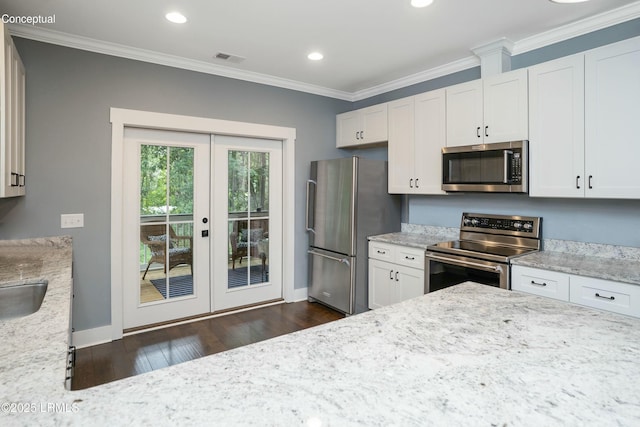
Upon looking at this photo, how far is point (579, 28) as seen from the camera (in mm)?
2670

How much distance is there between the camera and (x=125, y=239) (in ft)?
10.9

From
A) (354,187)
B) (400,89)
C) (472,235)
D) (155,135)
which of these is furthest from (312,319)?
(400,89)

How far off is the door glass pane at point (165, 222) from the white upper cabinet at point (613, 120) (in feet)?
10.9

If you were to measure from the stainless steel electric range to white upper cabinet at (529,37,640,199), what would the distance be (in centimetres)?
46

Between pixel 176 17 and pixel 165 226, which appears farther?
pixel 165 226

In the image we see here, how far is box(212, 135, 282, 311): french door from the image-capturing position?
384 centimetres

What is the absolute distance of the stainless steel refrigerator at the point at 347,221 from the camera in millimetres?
3707

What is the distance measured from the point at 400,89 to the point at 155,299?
3.37 meters

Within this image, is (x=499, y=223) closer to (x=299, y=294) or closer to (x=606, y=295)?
(x=606, y=295)

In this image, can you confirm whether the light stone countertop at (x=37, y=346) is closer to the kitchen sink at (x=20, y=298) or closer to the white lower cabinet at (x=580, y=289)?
the kitchen sink at (x=20, y=298)

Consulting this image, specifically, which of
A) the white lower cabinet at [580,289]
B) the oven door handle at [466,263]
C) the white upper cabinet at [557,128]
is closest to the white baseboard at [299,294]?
the oven door handle at [466,263]

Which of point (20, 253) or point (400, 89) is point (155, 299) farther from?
point (400, 89)

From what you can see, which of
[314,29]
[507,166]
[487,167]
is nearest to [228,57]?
[314,29]

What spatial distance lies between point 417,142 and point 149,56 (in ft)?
8.51
